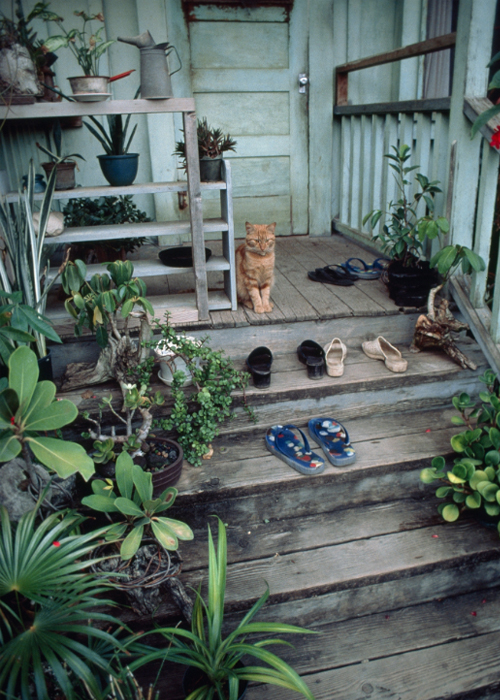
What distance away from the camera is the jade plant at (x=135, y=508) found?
4.90ft

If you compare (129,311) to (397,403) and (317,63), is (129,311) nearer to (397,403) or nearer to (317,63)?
(397,403)

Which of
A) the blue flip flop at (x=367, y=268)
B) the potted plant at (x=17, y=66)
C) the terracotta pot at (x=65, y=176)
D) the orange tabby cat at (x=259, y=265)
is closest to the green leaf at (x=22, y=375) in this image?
the potted plant at (x=17, y=66)

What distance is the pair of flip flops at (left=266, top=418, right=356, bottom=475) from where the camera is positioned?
6.64 ft

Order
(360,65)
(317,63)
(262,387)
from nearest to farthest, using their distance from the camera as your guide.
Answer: (262,387) → (360,65) → (317,63)

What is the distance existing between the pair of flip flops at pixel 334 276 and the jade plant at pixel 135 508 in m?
1.85

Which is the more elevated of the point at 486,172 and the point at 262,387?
the point at 486,172

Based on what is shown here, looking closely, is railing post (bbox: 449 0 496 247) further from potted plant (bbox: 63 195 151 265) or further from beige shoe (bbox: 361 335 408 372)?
potted plant (bbox: 63 195 151 265)

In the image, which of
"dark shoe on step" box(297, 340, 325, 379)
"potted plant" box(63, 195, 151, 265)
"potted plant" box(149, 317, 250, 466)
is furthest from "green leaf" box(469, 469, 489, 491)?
"potted plant" box(63, 195, 151, 265)

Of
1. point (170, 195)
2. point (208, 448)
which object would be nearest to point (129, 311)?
point (208, 448)

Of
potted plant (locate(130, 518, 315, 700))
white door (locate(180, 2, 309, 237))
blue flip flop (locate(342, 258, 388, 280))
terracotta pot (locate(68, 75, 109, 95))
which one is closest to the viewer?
potted plant (locate(130, 518, 315, 700))

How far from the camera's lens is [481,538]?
6.35 ft

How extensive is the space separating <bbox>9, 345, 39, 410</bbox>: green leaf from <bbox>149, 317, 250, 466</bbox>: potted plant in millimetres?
830

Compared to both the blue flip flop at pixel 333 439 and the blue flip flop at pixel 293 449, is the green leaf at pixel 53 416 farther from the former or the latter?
the blue flip flop at pixel 333 439

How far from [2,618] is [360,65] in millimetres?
3561
